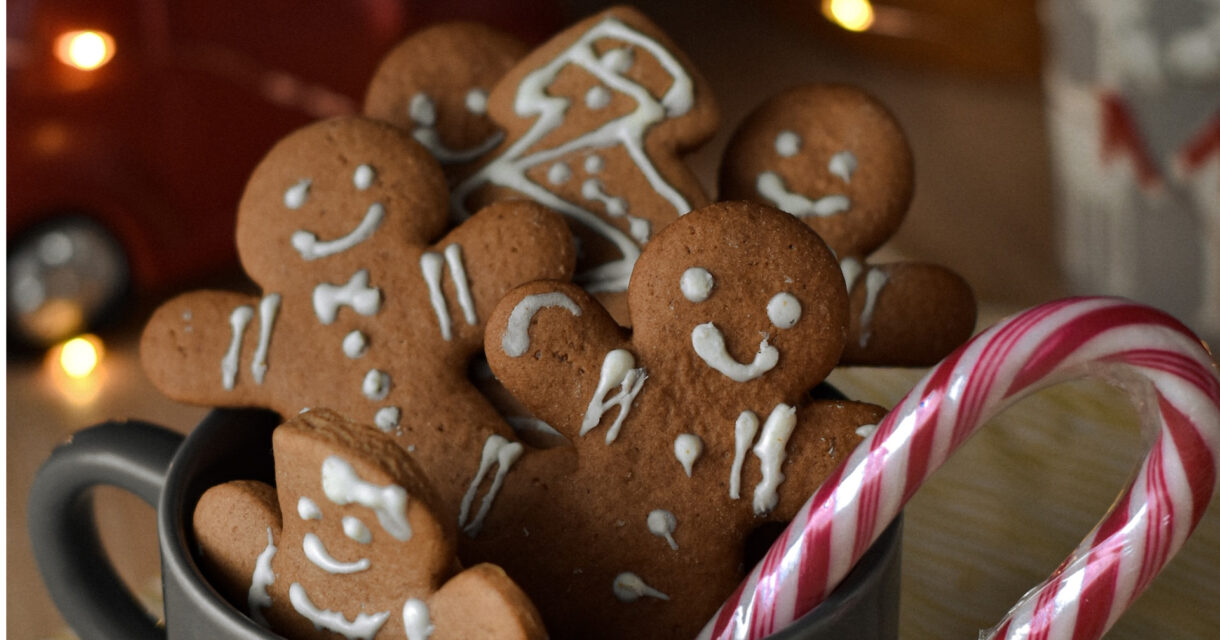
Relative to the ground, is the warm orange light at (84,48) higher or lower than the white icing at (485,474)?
higher

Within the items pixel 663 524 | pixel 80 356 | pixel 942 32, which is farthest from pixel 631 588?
pixel 942 32

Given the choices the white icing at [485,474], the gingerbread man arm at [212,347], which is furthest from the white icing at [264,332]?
the white icing at [485,474]

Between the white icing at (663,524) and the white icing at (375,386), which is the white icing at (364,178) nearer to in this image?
the white icing at (375,386)

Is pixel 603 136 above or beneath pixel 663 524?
above

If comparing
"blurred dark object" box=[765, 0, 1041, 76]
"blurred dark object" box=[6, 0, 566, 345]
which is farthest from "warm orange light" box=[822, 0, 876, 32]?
"blurred dark object" box=[6, 0, 566, 345]

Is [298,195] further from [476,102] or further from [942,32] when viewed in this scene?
[942,32]

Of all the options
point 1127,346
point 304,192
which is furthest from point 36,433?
point 1127,346
